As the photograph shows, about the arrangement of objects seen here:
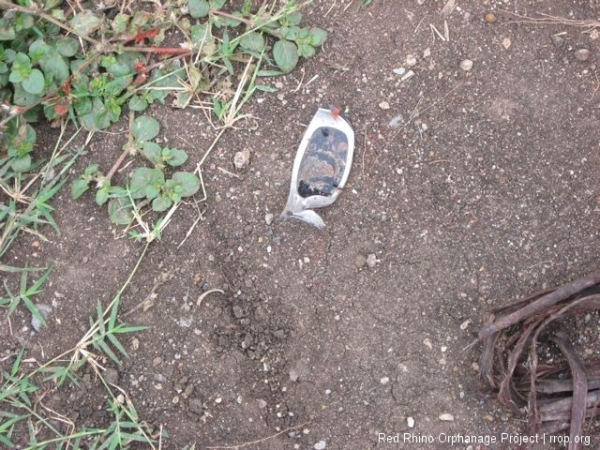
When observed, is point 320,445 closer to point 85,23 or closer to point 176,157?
point 176,157

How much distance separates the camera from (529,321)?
6.30 ft

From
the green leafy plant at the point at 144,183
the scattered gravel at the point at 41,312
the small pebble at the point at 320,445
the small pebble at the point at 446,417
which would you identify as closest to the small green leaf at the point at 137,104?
the green leafy plant at the point at 144,183

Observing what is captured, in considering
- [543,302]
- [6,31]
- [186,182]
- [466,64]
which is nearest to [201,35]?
[186,182]

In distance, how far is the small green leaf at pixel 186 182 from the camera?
2029mm

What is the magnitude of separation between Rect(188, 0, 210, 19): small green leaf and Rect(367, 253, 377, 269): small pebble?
0.84m

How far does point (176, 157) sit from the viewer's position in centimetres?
205

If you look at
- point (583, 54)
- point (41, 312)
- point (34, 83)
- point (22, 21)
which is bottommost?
point (41, 312)

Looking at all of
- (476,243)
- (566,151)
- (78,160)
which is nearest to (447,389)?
(476,243)

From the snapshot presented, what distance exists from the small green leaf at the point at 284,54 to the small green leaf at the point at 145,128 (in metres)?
0.39

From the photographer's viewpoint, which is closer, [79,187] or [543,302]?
[543,302]

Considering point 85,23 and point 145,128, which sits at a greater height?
point 85,23

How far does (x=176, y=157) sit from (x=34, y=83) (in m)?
0.43

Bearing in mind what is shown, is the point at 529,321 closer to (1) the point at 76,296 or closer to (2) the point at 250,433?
(2) the point at 250,433

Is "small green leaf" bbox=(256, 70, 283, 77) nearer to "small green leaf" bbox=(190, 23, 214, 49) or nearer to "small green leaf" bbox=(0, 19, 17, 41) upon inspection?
"small green leaf" bbox=(190, 23, 214, 49)
